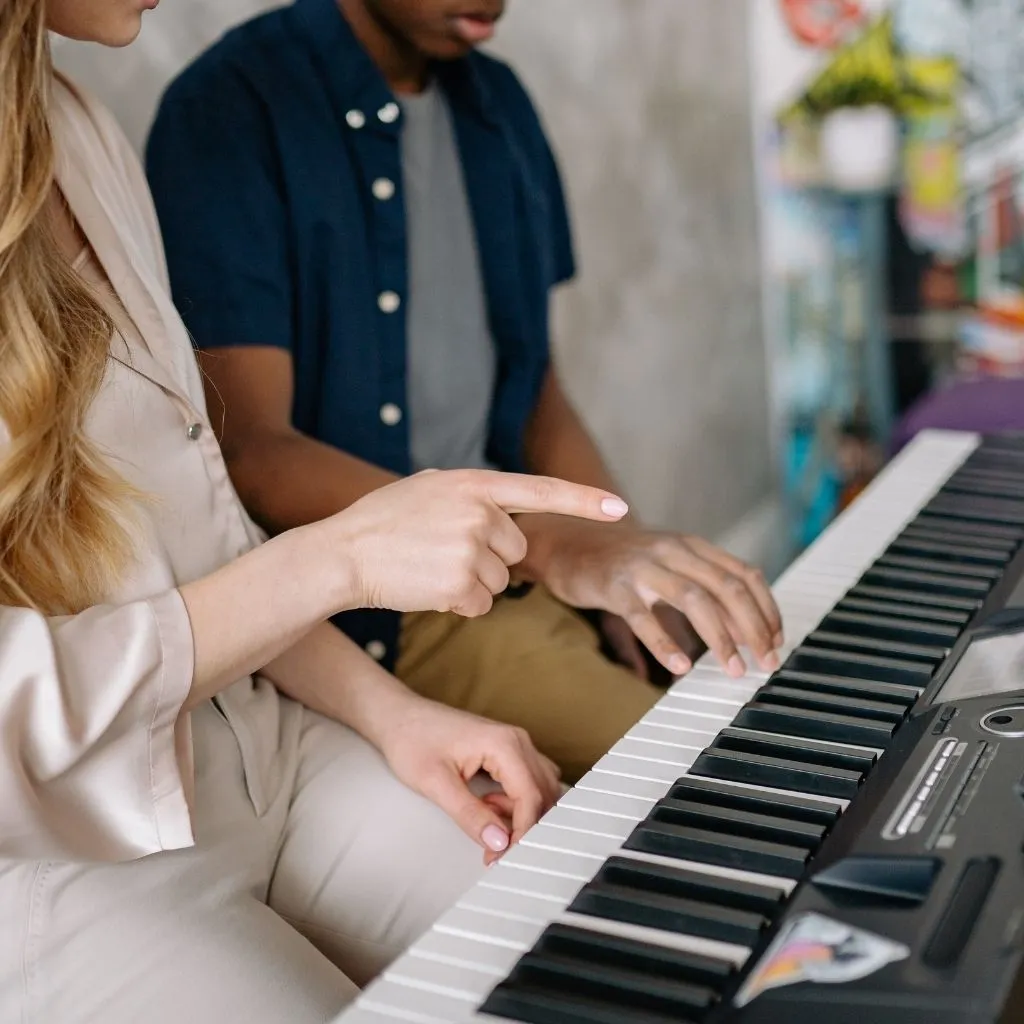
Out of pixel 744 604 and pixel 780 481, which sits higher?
pixel 744 604

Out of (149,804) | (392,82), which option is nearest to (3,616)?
(149,804)

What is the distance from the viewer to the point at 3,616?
92 centimetres

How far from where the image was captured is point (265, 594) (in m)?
0.96

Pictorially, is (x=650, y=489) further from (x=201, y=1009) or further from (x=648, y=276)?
(x=201, y=1009)

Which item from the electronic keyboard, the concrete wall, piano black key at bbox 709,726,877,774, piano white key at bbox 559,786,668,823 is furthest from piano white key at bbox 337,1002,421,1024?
the concrete wall

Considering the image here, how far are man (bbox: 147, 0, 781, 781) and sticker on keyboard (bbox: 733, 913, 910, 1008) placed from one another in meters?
0.45

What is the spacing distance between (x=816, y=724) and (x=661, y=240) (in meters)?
2.09

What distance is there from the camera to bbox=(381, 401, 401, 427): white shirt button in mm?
1455

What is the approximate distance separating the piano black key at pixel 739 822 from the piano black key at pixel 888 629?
12.4 inches

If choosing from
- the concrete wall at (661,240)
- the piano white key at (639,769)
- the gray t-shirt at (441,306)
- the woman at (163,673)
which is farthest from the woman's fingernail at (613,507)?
the concrete wall at (661,240)

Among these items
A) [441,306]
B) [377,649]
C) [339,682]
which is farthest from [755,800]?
[441,306]

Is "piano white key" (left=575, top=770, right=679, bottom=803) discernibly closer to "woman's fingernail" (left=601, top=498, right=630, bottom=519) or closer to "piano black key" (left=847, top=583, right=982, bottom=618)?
"woman's fingernail" (left=601, top=498, right=630, bottom=519)

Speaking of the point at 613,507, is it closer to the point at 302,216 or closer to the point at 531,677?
the point at 531,677

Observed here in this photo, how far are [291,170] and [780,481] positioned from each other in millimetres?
2197
